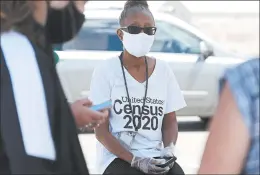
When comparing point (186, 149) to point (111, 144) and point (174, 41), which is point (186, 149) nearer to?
point (174, 41)

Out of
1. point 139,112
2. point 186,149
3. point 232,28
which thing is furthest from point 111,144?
point 232,28

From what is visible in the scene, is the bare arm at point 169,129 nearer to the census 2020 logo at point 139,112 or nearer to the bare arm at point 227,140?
the census 2020 logo at point 139,112

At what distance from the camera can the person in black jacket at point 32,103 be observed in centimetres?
189

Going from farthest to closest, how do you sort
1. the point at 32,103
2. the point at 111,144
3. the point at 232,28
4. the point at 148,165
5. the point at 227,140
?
the point at 232,28
the point at 111,144
the point at 148,165
the point at 32,103
the point at 227,140

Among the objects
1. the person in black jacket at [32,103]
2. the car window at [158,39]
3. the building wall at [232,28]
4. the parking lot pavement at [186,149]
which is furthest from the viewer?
the building wall at [232,28]

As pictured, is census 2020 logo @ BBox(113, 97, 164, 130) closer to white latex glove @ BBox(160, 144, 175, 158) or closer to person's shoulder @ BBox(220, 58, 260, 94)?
white latex glove @ BBox(160, 144, 175, 158)

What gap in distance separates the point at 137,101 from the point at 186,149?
4.34 m

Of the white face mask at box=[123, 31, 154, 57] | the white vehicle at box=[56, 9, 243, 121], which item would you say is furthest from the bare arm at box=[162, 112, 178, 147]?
the white vehicle at box=[56, 9, 243, 121]

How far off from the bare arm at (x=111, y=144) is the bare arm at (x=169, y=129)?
240mm

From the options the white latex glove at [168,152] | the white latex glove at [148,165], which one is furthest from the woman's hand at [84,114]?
the white latex glove at [168,152]

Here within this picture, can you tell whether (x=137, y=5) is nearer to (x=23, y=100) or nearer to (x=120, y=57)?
(x=120, y=57)

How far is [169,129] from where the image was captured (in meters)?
3.46

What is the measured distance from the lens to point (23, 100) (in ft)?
6.21

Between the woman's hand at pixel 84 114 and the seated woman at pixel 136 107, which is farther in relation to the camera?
the seated woman at pixel 136 107
